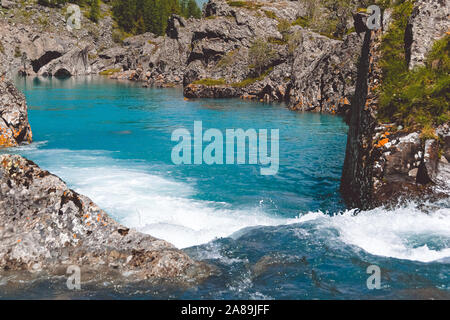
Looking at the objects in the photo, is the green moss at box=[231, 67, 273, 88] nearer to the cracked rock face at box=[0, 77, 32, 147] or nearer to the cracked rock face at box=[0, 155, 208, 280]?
the cracked rock face at box=[0, 77, 32, 147]

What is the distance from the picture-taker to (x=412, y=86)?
12805 mm

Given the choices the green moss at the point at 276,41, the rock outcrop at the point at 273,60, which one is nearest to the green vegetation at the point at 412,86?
the rock outcrop at the point at 273,60

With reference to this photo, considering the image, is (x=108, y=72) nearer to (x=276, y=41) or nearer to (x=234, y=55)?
(x=234, y=55)

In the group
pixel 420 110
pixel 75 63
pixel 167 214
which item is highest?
pixel 75 63

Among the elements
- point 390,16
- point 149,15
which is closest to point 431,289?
point 390,16

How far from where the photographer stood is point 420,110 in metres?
12.3

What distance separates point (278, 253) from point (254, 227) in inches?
101

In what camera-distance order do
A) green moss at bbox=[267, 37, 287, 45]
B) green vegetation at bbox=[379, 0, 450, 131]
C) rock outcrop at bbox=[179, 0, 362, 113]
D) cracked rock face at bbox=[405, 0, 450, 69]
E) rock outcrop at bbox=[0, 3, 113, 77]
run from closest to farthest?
green vegetation at bbox=[379, 0, 450, 131] < cracked rock face at bbox=[405, 0, 450, 69] < rock outcrop at bbox=[179, 0, 362, 113] < green moss at bbox=[267, 37, 287, 45] < rock outcrop at bbox=[0, 3, 113, 77]

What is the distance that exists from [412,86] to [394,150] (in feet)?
8.48

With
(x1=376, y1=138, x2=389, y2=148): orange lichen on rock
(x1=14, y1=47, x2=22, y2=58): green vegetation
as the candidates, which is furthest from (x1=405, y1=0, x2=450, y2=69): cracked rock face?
(x1=14, y1=47, x2=22, y2=58): green vegetation

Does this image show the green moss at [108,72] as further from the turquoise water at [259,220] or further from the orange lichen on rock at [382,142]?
the orange lichen on rock at [382,142]

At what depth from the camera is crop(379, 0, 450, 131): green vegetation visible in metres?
12.2

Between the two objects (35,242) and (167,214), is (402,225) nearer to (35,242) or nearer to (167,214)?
(167,214)

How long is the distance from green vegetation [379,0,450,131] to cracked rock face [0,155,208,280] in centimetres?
879
